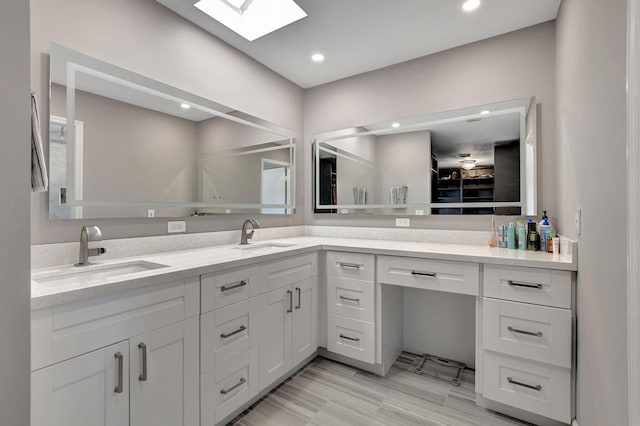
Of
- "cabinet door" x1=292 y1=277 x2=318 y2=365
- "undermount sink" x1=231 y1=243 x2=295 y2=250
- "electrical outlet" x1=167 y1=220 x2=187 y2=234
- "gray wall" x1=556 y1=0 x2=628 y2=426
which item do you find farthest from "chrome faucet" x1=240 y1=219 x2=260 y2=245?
"gray wall" x1=556 y1=0 x2=628 y2=426

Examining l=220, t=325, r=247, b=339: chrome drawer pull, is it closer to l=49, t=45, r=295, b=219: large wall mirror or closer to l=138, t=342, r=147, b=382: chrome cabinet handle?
l=138, t=342, r=147, b=382: chrome cabinet handle

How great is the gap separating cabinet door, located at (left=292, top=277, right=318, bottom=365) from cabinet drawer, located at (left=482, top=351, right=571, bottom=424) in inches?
46.2

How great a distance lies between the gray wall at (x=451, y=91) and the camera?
6.88 feet

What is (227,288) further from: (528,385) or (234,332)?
(528,385)

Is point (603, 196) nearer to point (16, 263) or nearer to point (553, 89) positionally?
point (553, 89)

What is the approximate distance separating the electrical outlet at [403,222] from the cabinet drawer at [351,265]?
0.66 m

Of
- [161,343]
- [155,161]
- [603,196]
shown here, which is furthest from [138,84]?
[603,196]

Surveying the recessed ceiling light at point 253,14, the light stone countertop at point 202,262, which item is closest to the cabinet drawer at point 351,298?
the light stone countertop at point 202,262

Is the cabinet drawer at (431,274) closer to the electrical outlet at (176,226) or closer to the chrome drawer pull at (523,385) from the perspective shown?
the chrome drawer pull at (523,385)

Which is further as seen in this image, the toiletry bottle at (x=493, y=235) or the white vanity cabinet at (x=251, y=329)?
the toiletry bottle at (x=493, y=235)

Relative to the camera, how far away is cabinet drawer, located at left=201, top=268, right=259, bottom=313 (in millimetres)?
1492

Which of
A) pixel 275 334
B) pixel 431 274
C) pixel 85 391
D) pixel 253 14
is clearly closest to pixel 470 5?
pixel 253 14

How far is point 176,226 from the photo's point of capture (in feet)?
6.65

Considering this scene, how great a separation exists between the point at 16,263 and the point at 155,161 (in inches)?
56.0
